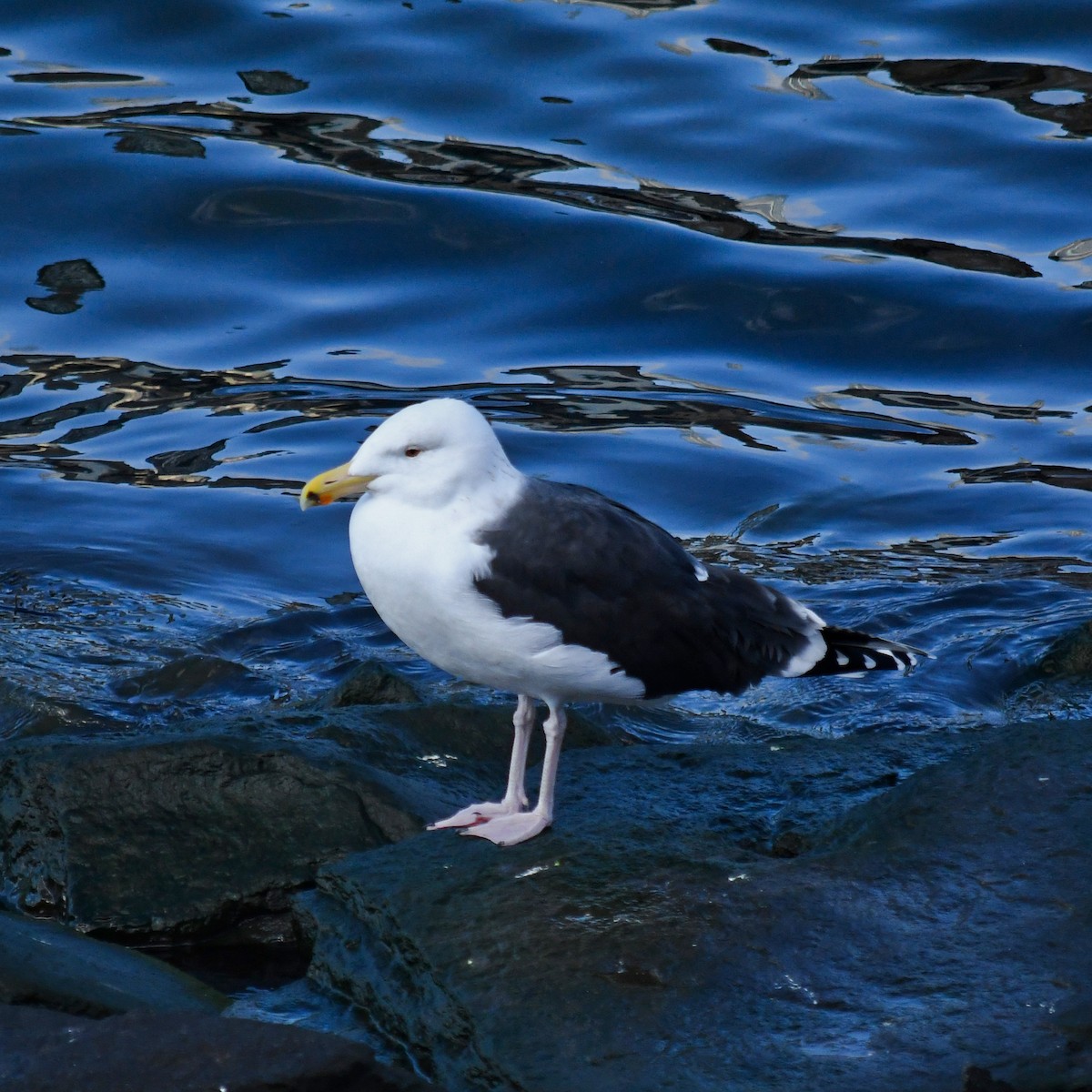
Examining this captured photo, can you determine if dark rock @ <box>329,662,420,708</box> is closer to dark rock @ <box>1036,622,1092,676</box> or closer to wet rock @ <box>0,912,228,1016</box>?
wet rock @ <box>0,912,228,1016</box>

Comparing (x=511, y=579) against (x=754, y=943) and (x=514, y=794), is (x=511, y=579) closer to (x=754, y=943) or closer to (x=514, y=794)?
(x=514, y=794)

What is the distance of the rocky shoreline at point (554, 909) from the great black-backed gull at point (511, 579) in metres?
0.39

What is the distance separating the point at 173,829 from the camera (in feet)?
15.6

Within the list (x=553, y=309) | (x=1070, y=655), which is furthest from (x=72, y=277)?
(x=1070, y=655)

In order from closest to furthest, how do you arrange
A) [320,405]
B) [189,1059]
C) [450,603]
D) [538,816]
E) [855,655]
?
[189,1059], [450,603], [538,816], [855,655], [320,405]

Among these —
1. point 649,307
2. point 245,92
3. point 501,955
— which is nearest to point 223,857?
point 501,955

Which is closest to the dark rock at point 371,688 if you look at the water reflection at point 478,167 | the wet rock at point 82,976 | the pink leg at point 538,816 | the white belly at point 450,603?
the pink leg at point 538,816

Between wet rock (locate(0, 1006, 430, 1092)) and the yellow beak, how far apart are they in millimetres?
1625

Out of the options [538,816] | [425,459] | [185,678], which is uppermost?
[425,459]

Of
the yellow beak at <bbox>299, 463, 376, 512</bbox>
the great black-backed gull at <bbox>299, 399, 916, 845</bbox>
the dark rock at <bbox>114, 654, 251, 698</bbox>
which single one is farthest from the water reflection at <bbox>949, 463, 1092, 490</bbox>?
the yellow beak at <bbox>299, 463, 376, 512</bbox>

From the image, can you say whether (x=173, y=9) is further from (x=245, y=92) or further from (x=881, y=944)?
(x=881, y=944)

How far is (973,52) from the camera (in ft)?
47.6

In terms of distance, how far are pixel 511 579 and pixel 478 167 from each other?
933 centimetres

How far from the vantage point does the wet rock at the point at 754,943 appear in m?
3.47
